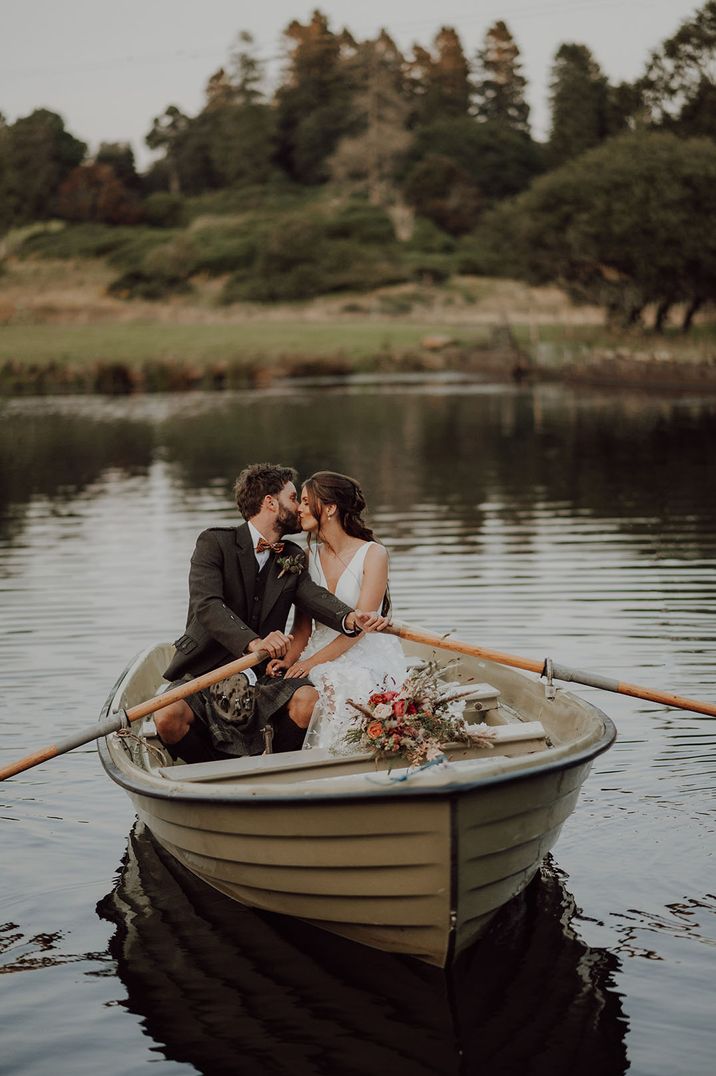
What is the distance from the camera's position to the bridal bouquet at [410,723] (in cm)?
704

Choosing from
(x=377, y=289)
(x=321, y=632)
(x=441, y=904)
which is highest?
(x=377, y=289)

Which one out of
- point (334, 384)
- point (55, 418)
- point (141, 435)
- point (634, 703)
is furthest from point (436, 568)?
point (334, 384)

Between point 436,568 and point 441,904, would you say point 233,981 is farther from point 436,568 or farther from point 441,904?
point 436,568

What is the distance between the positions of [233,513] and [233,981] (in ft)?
57.9

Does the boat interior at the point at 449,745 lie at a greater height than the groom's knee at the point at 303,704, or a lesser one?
lesser

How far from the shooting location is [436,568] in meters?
17.9

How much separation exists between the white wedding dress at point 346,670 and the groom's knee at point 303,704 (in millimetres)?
32

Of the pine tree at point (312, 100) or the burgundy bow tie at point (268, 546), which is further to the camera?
the pine tree at point (312, 100)

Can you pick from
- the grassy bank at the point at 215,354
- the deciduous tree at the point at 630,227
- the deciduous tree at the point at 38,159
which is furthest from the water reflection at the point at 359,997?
the deciduous tree at the point at 38,159

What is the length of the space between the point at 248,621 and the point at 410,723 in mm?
1729

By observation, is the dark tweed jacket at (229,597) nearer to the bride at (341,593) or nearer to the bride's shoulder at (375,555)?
the bride at (341,593)

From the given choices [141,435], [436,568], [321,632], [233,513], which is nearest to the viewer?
[321,632]

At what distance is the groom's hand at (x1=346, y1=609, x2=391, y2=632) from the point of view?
26.2ft

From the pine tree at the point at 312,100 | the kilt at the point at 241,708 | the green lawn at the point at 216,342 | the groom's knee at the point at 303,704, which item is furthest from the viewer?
the pine tree at the point at 312,100
